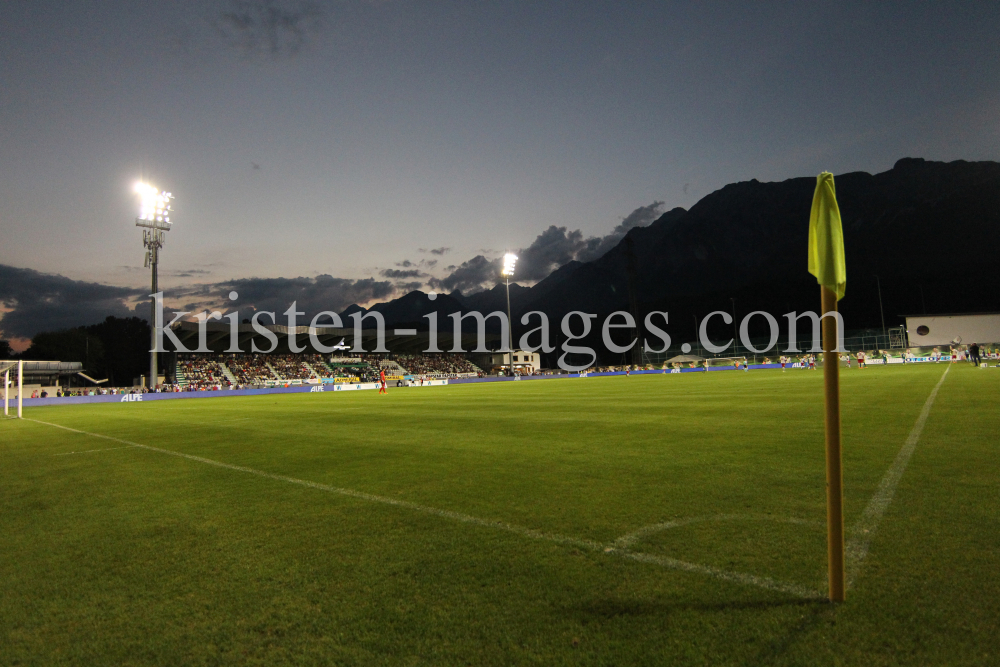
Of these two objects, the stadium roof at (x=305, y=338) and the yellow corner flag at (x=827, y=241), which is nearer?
the yellow corner flag at (x=827, y=241)

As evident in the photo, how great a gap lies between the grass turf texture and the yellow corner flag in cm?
169

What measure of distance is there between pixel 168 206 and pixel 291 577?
48.7 m

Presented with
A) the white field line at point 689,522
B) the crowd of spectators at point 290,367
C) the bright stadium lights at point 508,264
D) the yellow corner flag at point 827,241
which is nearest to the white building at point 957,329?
the bright stadium lights at point 508,264

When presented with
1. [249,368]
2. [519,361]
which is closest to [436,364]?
[519,361]

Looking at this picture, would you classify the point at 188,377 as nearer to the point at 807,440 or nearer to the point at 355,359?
the point at 355,359

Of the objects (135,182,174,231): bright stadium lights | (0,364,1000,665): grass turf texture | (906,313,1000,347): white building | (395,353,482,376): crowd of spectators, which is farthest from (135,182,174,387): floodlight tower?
(906,313,1000,347): white building

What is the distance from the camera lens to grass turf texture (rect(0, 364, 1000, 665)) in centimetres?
250

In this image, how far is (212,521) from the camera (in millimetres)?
4910

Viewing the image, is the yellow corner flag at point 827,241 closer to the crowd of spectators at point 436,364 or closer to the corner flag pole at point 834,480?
the corner flag pole at point 834,480

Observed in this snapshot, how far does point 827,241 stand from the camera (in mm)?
2766

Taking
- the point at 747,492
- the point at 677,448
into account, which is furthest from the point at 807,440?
the point at 747,492

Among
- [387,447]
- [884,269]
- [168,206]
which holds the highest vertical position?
[884,269]

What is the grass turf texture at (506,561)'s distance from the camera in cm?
250

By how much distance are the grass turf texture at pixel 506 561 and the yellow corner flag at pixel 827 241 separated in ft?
5.53
